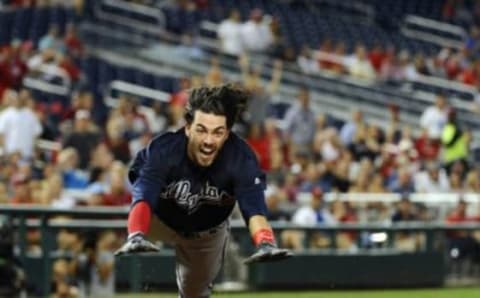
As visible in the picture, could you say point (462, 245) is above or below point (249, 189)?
below

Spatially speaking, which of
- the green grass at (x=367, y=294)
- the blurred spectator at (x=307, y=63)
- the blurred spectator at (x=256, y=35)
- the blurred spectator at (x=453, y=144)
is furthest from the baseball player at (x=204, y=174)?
the blurred spectator at (x=307, y=63)

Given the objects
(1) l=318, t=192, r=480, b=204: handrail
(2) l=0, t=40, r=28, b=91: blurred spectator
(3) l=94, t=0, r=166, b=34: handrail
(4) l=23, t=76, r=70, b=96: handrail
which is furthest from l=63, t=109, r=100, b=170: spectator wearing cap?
(3) l=94, t=0, r=166, b=34: handrail

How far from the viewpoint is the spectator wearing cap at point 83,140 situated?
15.8 metres

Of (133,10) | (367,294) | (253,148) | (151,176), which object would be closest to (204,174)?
(151,176)

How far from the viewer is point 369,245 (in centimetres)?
1574

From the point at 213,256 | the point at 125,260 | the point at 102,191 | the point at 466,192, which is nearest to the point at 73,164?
the point at 102,191

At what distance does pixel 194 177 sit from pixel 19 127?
7.99 m

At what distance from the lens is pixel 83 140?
52.0ft

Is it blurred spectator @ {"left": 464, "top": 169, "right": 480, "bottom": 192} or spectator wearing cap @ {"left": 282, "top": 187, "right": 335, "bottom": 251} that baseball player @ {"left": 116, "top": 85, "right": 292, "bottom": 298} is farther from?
blurred spectator @ {"left": 464, "top": 169, "right": 480, "bottom": 192}

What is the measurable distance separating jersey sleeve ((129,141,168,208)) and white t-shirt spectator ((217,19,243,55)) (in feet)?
49.0

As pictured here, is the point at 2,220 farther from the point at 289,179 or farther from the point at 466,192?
the point at 466,192

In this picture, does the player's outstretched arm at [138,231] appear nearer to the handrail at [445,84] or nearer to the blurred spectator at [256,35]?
the blurred spectator at [256,35]

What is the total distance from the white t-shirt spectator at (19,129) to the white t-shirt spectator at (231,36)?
24.0ft

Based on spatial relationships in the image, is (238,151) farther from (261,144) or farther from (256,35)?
(256,35)
